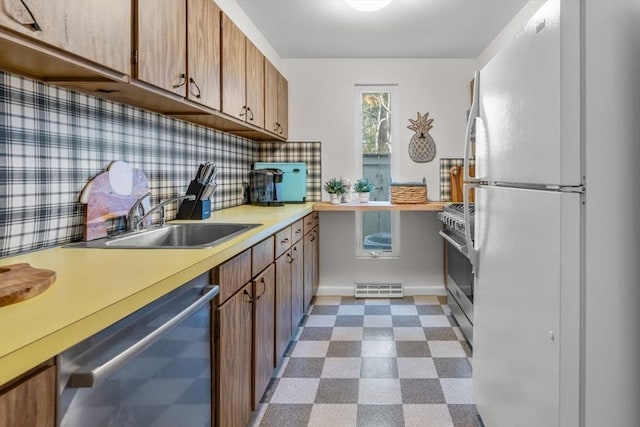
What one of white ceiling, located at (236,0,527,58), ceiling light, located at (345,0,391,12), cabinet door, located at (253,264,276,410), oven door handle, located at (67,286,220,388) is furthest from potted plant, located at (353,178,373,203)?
oven door handle, located at (67,286,220,388)

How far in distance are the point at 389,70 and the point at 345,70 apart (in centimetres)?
42

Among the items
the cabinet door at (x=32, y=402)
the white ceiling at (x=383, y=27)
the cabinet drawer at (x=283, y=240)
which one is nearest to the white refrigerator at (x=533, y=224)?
the cabinet drawer at (x=283, y=240)

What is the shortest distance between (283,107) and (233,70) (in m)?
1.46

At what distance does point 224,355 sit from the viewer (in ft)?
4.76

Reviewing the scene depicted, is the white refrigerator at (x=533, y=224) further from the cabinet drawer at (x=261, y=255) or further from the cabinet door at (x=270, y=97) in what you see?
the cabinet door at (x=270, y=97)

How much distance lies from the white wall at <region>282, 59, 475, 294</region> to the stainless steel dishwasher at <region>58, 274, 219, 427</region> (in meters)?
2.88

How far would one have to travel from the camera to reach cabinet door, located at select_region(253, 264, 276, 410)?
1.87 m

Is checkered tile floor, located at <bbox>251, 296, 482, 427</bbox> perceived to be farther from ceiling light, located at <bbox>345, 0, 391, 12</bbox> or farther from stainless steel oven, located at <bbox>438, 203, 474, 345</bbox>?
ceiling light, located at <bbox>345, 0, 391, 12</bbox>

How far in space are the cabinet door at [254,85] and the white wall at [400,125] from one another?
3.60 ft

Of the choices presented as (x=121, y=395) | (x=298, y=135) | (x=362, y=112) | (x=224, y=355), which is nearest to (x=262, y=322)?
(x=224, y=355)

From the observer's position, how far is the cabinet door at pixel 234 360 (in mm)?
1427

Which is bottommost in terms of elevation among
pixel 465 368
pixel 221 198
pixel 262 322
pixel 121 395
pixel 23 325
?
pixel 465 368

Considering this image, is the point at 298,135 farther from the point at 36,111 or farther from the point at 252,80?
the point at 36,111

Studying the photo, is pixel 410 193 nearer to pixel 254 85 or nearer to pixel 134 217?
pixel 254 85
